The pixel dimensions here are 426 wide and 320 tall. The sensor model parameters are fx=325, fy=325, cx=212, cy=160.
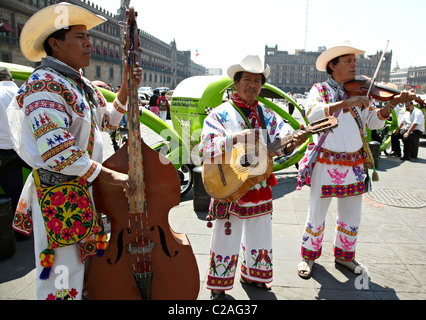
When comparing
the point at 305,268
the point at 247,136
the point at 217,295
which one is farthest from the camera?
the point at 305,268

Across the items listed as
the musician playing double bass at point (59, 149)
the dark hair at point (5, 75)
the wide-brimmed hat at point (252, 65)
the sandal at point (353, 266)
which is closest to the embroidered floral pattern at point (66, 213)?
the musician playing double bass at point (59, 149)

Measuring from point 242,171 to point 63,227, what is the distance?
1.21m

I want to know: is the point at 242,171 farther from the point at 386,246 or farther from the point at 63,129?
the point at 386,246

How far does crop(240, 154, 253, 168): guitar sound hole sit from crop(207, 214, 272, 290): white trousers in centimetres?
49

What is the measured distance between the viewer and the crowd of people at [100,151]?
5.87 feet

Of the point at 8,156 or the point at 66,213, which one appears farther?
the point at 8,156

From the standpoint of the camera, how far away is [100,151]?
2.08 m

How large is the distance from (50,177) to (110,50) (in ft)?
200

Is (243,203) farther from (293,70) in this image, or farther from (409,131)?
(293,70)

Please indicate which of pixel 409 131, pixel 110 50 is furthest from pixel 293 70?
pixel 409 131

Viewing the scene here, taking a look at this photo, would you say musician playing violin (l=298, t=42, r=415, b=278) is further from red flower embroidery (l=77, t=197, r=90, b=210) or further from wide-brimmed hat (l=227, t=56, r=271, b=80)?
red flower embroidery (l=77, t=197, r=90, b=210)

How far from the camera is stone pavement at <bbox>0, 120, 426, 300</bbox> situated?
113 inches

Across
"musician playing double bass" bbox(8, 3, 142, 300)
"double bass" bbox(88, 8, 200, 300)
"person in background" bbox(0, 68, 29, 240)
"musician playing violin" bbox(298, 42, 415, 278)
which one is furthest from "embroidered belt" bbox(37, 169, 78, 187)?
"person in background" bbox(0, 68, 29, 240)
